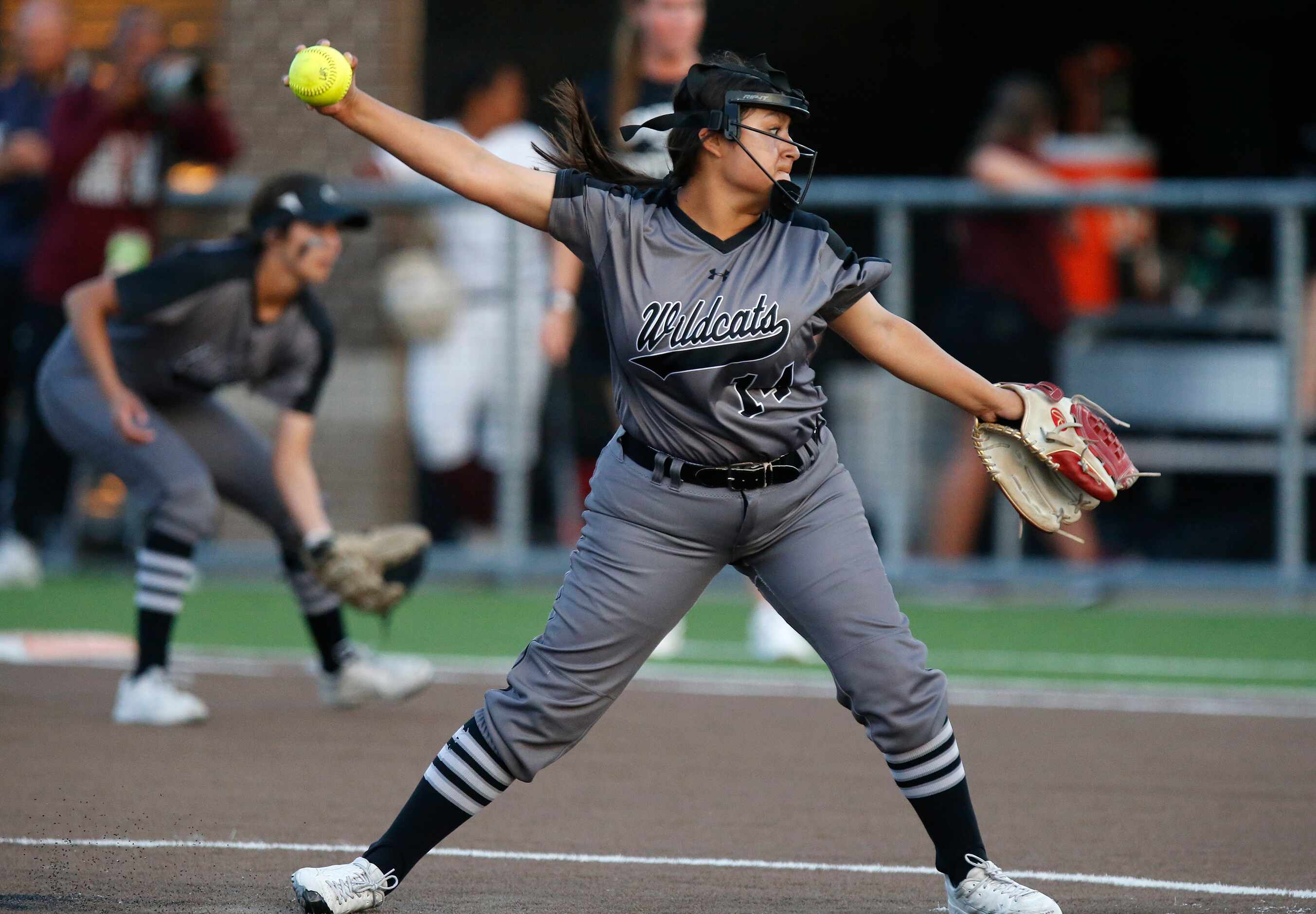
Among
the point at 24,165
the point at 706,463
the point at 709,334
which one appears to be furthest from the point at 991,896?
the point at 24,165

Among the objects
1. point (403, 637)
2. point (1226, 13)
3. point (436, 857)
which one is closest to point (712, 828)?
point (436, 857)

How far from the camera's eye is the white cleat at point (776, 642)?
8.55 metres

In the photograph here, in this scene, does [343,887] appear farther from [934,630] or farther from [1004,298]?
[1004,298]

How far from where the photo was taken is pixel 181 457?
22.6 feet

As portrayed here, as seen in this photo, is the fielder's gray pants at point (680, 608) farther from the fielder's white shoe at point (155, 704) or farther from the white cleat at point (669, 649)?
the white cleat at point (669, 649)

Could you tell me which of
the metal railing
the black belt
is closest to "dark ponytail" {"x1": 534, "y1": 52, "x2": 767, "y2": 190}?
the black belt

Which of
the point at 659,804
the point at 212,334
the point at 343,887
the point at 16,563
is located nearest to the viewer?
the point at 343,887

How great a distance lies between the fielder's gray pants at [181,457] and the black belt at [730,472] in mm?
2954

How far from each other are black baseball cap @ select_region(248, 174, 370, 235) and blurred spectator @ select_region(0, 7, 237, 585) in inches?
159

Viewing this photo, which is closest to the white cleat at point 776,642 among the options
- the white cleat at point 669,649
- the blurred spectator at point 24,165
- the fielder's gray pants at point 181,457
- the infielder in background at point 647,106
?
the infielder in background at point 647,106

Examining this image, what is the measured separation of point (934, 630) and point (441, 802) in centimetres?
557

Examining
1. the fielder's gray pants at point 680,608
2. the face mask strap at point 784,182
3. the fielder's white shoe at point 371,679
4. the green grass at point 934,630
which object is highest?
the face mask strap at point 784,182

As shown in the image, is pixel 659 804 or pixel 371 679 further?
pixel 371 679

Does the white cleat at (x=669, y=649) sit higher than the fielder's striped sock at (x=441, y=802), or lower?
lower
